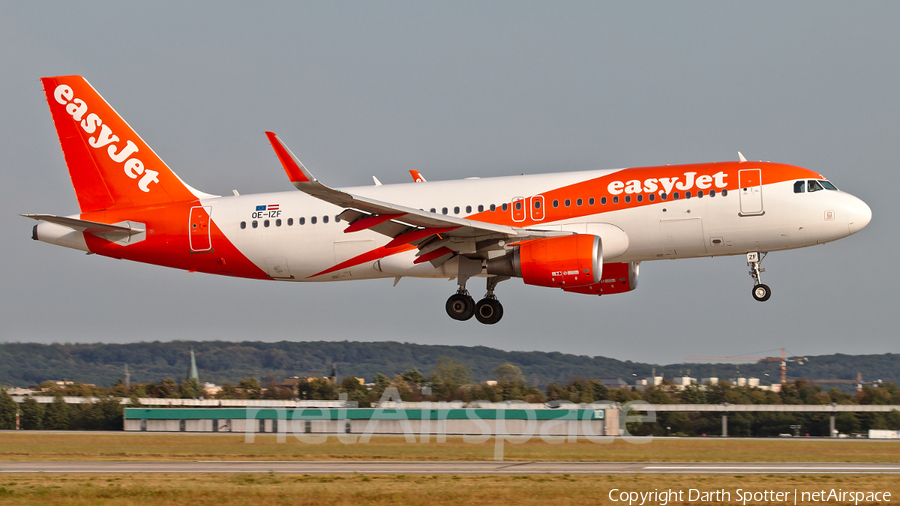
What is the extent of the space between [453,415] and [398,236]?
80.6ft

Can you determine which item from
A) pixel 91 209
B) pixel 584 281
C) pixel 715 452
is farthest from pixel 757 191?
pixel 91 209

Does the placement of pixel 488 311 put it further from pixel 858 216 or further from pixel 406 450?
pixel 858 216

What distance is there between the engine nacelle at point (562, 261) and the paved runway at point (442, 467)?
22.3 ft

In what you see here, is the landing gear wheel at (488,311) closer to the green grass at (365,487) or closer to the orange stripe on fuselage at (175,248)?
the green grass at (365,487)

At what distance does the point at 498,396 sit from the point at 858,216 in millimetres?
33111

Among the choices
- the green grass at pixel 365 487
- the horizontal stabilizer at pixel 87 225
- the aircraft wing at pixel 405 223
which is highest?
the horizontal stabilizer at pixel 87 225

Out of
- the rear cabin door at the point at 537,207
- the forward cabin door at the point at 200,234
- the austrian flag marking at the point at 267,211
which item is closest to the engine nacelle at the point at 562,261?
the rear cabin door at the point at 537,207

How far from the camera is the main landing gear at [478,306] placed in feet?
105

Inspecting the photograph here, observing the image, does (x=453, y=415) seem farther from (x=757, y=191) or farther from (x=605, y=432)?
(x=757, y=191)

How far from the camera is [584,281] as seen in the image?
2830 centimetres

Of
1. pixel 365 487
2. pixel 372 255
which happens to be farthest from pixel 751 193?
pixel 365 487

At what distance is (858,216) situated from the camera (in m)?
28.5

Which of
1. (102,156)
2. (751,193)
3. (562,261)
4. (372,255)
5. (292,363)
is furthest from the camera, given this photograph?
(292,363)

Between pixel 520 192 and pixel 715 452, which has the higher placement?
pixel 520 192
